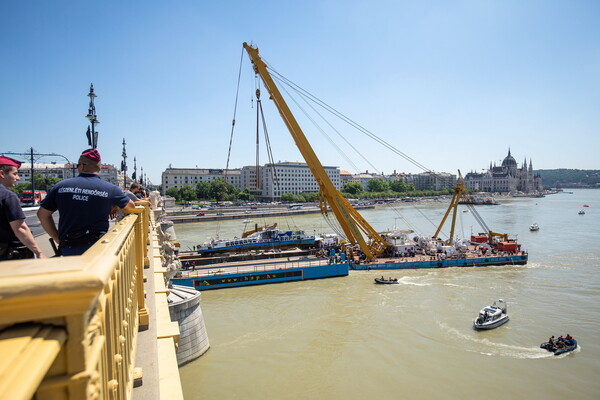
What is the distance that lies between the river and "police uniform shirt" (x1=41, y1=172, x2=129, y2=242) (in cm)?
890

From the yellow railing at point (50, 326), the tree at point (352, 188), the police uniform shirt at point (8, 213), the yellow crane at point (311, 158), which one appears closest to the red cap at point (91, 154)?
the police uniform shirt at point (8, 213)

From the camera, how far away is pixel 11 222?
311 cm

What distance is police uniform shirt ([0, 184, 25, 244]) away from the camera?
304cm

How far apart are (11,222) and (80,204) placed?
845 millimetres

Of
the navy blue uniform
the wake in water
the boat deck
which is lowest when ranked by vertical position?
the wake in water

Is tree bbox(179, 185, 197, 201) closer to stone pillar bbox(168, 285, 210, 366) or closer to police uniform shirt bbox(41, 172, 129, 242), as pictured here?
stone pillar bbox(168, 285, 210, 366)

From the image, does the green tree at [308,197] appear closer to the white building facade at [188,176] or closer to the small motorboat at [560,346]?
the white building facade at [188,176]

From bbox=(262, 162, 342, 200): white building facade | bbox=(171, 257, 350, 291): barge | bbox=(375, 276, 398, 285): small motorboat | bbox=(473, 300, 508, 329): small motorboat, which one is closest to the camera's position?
bbox=(473, 300, 508, 329): small motorboat

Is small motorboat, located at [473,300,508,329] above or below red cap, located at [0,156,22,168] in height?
below

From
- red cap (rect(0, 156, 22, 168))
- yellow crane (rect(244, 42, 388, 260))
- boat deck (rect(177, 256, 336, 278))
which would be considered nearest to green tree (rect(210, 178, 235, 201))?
yellow crane (rect(244, 42, 388, 260))

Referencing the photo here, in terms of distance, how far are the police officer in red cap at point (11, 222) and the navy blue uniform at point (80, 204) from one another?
0.50 m

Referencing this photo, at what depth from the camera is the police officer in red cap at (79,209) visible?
2740 millimetres

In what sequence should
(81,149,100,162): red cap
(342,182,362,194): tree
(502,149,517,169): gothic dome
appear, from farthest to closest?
(502,149,517,169): gothic dome
(342,182,362,194): tree
(81,149,100,162): red cap

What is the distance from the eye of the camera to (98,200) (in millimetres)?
2842
